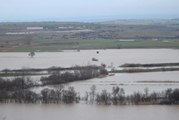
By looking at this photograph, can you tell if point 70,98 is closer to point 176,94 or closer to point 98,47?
point 176,94

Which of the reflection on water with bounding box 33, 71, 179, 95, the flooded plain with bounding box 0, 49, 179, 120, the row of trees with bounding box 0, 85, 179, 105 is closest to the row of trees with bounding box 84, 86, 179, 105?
the row of trees with bounding box 0, 85, 179, 105

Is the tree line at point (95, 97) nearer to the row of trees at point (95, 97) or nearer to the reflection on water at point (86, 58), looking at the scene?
the row of trees at point (95, 97)

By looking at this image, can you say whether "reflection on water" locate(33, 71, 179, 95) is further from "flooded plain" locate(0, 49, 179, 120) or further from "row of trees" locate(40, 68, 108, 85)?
"row of trees" locate(40, 68, 108, 85)

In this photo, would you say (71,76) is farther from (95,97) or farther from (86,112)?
(86,112)

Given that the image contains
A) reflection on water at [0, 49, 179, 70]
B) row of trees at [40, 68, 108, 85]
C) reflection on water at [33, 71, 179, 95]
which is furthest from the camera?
reflection on water at [0, 49, 179, 70]

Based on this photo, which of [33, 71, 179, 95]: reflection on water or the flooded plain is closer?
the flooded plain

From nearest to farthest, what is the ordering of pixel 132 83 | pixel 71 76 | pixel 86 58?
pixel 132 83 → pixel 71 76 → pixel 86 58

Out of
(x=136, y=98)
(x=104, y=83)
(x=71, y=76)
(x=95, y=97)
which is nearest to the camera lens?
(x=136, y=98)

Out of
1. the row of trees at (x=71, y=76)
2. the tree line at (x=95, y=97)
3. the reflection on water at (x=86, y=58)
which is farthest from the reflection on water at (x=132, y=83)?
the reflection on water at (x=86, y=58)

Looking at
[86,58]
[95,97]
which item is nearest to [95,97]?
[95,97]
